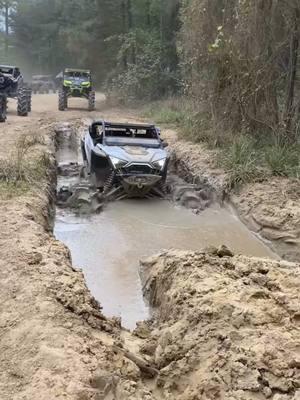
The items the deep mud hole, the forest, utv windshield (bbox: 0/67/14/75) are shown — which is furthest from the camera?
utv windshield (bbox: 0/67/14/75)

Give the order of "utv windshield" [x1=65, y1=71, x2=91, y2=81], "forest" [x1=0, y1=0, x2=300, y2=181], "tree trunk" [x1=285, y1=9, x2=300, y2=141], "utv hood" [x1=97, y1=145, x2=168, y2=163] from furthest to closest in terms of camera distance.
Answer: "utv windshield" [x1=65, y1=71, x2=91, y2=81]
"forest" [x1=0, y1=0, x2=300, y2=181]
"tree trunk" [x1=285, y1=9, x2=300, y2=141]
"utv hood" [x1=97, y1=145, x2=168, y2=163]

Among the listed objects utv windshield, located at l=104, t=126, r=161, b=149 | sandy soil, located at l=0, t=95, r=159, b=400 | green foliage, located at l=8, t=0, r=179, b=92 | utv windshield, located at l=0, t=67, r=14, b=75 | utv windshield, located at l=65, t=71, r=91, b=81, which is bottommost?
sandy soil, located at l=0, t=95, r=159, b=400

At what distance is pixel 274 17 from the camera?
43.5ft

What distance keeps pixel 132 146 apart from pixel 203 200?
1.97 meters

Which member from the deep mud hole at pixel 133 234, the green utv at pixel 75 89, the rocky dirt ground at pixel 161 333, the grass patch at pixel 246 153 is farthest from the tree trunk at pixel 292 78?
the green utv at pixel 75 89

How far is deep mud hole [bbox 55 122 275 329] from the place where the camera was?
734 cm

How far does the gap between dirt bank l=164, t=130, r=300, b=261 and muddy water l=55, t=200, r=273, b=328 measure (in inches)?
9.8

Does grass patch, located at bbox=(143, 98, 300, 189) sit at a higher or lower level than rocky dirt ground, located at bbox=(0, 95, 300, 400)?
higher

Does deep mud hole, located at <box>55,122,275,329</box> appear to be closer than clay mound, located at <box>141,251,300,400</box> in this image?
No

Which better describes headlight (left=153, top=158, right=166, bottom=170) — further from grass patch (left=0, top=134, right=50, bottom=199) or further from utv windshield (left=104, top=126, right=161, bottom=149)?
grass patch (left=0, top=134, right=50, bottom=199)

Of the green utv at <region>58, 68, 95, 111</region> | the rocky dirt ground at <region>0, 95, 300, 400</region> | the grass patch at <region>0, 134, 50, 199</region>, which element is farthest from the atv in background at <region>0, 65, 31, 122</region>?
the rocky dirt ground at <region>0, 95, 300, 400</region>

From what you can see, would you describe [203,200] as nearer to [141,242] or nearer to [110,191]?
[110,191]

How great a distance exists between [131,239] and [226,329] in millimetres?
5081

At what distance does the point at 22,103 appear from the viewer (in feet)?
76.7
